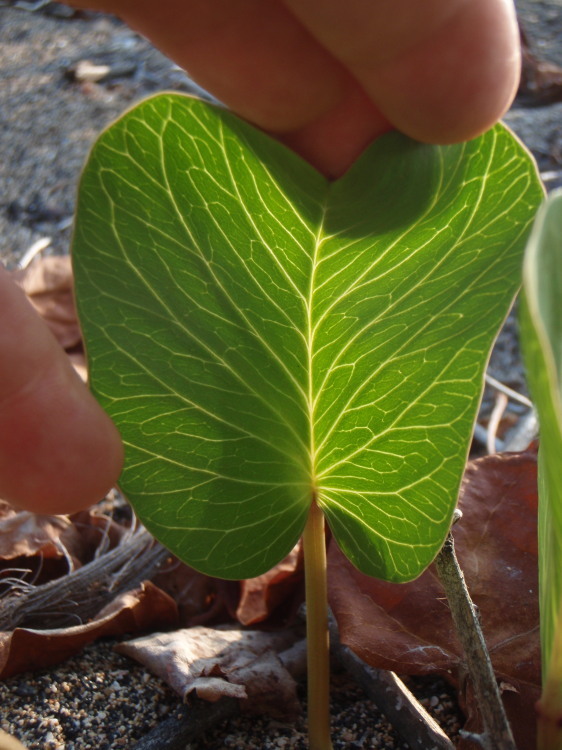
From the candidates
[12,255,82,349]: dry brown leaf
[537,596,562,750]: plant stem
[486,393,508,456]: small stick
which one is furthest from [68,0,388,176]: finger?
[12,255,82,349]: dry brown leaf

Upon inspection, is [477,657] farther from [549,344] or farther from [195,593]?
[195,593]

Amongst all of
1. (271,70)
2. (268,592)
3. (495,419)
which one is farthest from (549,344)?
(495,419)

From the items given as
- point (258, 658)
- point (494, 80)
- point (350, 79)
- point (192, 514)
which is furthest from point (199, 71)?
point (258, 658)

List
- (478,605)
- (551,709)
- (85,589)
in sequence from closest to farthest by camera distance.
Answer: (551,709) < (478,605) < (85,589)

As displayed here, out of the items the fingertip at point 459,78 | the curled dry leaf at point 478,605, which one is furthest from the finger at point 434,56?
the curled dry leaf at point 478,605

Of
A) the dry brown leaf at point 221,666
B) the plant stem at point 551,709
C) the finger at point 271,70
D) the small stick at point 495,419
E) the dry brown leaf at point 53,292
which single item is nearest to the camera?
the plant stem at point 551,709

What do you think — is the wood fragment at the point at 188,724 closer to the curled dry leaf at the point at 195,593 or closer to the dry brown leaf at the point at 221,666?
the dry brown leaf at the point at 221,666
